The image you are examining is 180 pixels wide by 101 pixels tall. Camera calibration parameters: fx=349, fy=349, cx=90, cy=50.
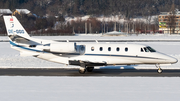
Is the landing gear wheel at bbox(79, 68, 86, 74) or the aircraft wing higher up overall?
the aircraft wing

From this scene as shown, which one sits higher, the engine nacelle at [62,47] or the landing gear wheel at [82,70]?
the engine nacelle at [62,47]

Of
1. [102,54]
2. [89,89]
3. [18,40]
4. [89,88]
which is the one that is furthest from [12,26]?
[89,89]

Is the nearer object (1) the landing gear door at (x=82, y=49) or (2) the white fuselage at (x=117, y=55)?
(2) the white fuselage at (x=117, y=55)

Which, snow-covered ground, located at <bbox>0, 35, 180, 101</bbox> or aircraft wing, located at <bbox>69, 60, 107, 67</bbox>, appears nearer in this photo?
snow-covered ground, located at <bbox>0, 35, 180, 101</bbox>

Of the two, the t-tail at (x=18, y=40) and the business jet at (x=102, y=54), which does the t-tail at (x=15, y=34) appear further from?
the business jet at (x=102, y=54)

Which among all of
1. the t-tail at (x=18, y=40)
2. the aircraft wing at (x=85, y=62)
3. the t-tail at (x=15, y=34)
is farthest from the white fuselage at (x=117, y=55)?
the t-tail at (x=15, y=34)

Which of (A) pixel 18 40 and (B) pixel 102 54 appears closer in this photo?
(B) pixel 102 54

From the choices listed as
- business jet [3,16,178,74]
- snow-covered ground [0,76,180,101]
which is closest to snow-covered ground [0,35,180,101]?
snow-covered ground [0,76,180,101]

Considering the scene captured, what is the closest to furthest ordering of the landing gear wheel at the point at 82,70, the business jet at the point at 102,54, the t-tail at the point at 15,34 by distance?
the landing gear wheel at the point at 82,70 → the business jet at the point at 102,54 → the t-tail at the point at 15,34

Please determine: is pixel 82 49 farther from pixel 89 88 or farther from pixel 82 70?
pixel 89 88

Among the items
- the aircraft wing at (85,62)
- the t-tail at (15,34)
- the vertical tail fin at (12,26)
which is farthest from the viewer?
the vertical tail fin at (12,26)

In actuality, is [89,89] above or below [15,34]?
below

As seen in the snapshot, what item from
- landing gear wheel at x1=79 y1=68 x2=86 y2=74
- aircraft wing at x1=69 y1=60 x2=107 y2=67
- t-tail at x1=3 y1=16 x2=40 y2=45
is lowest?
landing gear wheel at x1=79 y1=68 x2=86 y2=74

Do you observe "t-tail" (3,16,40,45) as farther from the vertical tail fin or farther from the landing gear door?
the landing gear door
